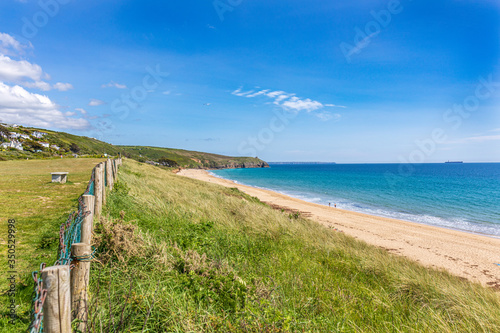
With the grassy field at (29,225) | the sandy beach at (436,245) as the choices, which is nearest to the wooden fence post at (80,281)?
the grassy field at (29,225)

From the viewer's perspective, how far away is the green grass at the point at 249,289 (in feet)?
10.3

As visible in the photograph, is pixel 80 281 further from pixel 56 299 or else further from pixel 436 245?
pixel 436 245

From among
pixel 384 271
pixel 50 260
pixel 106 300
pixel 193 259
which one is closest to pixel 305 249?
pixel 384 271

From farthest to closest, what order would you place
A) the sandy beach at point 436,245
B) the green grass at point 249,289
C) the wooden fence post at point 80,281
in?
the sandy beach at point 436,245 < the green grass at point 249,289 < the wooden fence post at point 80,281

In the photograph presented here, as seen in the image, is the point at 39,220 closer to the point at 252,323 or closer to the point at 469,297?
the point at 252,323

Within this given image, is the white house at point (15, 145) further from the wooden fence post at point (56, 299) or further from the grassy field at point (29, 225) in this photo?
the wooden fence post at point (56, 299)

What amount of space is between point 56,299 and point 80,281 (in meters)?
0.96

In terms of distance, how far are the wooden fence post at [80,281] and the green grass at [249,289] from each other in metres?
0.20

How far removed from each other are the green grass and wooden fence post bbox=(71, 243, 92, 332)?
20 cm

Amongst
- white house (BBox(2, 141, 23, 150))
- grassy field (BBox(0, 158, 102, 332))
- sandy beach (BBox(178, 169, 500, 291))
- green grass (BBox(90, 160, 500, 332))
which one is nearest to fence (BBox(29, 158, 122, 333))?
green grass (BBox(90, 160, 500, 332))

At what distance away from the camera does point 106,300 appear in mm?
3369

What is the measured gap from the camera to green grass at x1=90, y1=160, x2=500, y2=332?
3.14 meters

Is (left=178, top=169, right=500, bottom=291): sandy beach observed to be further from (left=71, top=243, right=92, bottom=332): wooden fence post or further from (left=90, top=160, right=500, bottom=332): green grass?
(left=71, top=243, right=92, bottom=332): wooden fence post

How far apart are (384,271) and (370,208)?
25681 millimetres
